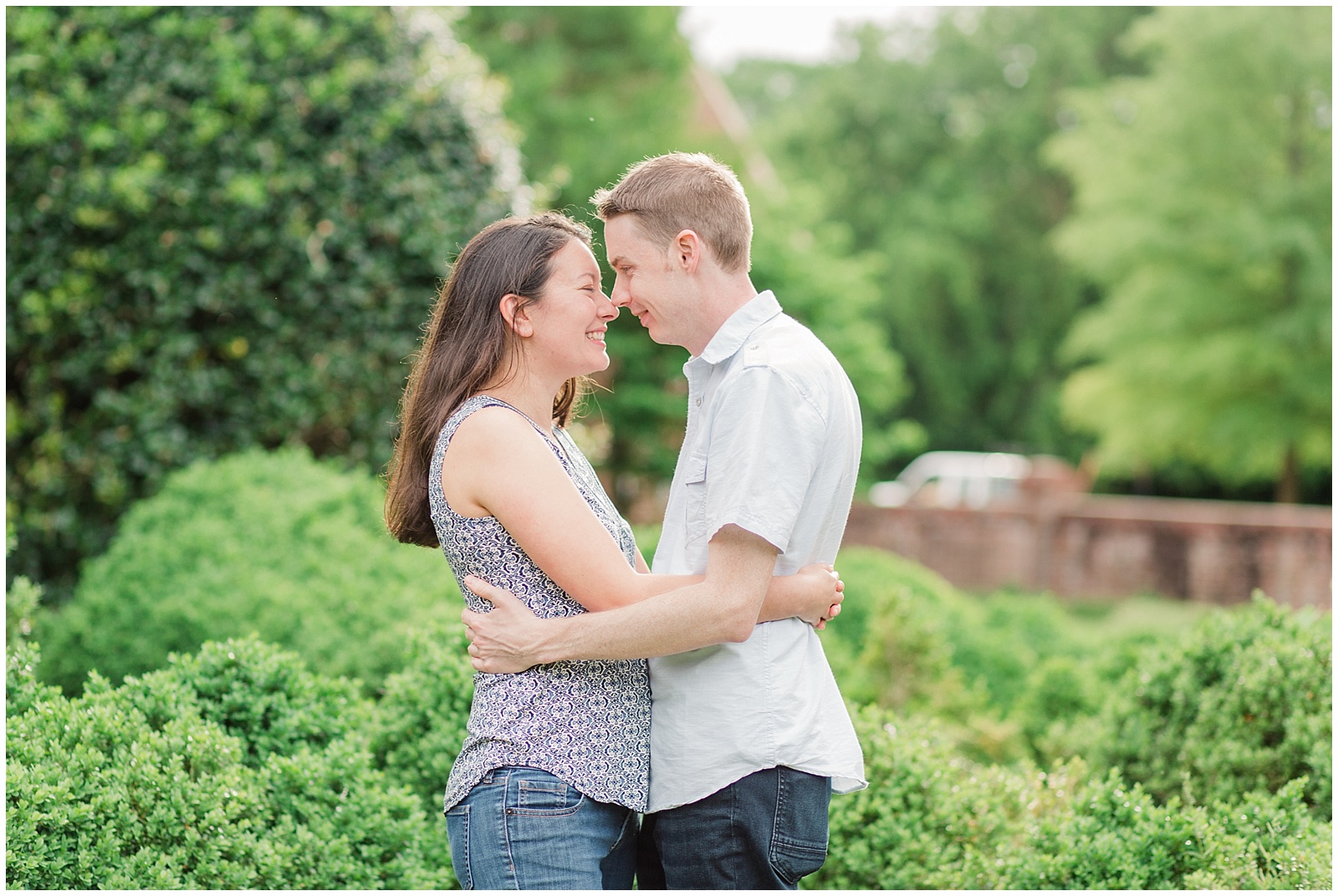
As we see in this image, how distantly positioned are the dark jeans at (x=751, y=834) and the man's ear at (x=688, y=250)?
3.36 ft

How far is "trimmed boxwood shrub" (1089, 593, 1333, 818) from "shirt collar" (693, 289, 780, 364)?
8.11 feet

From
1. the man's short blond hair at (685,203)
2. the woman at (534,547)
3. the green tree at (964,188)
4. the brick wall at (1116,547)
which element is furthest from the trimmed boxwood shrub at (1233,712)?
the green tree at (964,188)

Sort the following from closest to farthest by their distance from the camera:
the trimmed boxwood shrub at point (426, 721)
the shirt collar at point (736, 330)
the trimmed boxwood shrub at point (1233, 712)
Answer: the shirt collar at point (736, 330) < the trimmed boxwood shrub at point (426, 721) < the trimmed boxwood shrub at point (1233, 712)

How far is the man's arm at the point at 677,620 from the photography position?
84.8 inches

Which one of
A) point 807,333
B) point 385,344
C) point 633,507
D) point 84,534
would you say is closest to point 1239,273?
point 633,507

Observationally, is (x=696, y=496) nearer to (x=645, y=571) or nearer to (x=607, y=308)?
(x=645, y=571)

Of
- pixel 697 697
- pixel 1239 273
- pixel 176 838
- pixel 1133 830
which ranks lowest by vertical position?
pixel 1133 830

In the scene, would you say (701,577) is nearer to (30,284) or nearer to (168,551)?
(168,551)

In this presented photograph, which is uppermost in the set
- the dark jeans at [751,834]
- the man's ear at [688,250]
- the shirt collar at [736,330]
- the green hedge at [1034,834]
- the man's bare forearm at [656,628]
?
the man's ear at [688,250]

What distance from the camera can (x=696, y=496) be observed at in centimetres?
233

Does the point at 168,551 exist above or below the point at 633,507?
below

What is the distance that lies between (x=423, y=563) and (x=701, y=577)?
368 centimetres

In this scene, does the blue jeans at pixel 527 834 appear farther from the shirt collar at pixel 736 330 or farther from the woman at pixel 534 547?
the shirt collar at pixel 736 330

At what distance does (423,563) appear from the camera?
570cm
